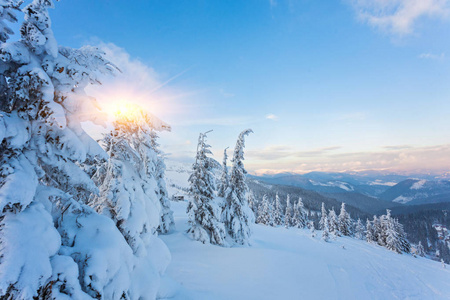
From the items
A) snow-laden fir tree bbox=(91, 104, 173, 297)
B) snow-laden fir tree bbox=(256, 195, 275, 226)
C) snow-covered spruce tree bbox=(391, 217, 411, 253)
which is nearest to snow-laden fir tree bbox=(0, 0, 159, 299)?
snow-laden fir tree bbox=(91, 104, 173, 297)

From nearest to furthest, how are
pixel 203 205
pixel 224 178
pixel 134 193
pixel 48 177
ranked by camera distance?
pixel 48 177 < pixel 134 193 < pixel 203 205 < pixel 224 178

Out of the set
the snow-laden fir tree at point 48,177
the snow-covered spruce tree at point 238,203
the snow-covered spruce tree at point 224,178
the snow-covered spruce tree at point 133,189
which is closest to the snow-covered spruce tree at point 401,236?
the snow-covered spruce tree at point 238,203

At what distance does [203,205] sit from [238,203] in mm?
4376

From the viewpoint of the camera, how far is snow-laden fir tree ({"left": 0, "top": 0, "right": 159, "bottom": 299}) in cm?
271

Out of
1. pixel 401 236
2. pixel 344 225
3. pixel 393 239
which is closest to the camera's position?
pixel 393 239

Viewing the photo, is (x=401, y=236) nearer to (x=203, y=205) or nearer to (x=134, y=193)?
(x=203, y=205)

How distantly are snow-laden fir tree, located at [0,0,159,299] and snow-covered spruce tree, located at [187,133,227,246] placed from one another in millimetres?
11309

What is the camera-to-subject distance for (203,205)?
16016 mm

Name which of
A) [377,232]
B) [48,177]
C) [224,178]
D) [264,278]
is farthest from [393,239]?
[48,177]

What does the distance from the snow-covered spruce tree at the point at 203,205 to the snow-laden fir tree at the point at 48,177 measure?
445 inches

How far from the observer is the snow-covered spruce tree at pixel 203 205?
15.6 metres

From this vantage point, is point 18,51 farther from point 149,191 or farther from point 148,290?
point 148,290

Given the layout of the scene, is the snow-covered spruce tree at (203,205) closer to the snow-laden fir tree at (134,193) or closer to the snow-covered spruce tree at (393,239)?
the snow-laden fir tree at (134,193)

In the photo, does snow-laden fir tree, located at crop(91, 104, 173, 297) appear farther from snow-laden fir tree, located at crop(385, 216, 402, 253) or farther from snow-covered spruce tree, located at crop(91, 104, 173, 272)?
snow-laden fir tree, located at crop(385, 216, 402, 253)
